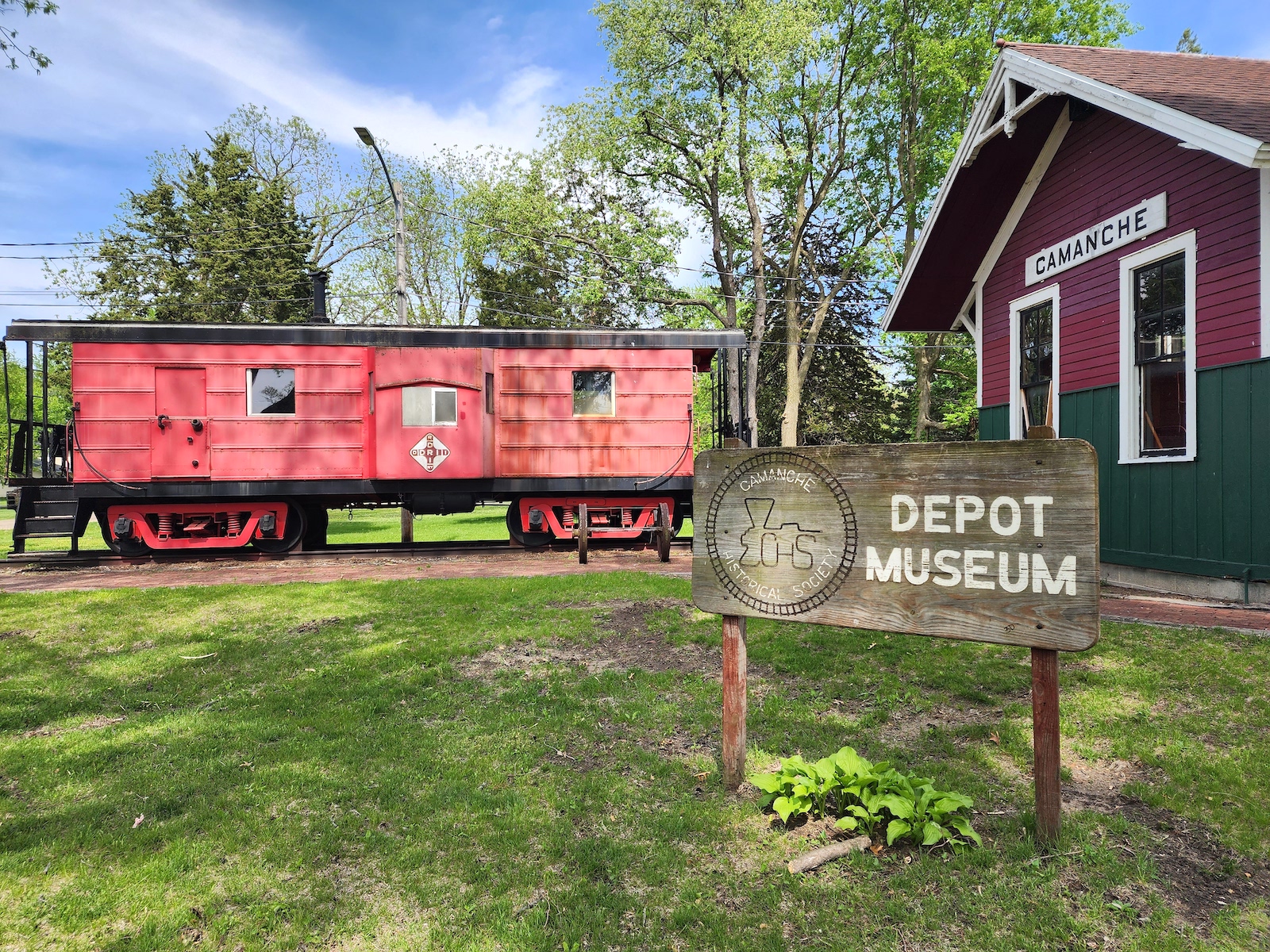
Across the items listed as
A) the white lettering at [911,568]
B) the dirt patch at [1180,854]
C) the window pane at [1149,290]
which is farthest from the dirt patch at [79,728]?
the window pane at [1149,290]

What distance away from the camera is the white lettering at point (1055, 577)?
269cm

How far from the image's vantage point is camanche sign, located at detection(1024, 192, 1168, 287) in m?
7.88

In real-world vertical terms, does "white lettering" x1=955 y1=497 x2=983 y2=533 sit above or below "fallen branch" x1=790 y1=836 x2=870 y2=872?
above

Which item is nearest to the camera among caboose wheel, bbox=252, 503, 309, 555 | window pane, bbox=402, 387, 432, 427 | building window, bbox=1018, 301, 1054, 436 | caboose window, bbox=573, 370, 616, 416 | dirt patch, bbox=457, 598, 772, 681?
dirt patch, bbox=457, 598, 772, 681

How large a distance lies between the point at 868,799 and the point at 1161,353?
7.77m


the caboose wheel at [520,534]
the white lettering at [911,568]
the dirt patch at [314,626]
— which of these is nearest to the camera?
the white lettering at [911,568]


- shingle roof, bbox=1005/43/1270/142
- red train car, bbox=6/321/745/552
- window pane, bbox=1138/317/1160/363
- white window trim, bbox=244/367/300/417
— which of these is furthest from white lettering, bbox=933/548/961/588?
white window trim, bbox=244/367/300/417

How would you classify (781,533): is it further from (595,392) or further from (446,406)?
(446,406)

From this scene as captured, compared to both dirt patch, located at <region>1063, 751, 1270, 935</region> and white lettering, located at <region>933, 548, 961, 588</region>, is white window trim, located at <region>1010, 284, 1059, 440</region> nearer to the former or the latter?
dirt patch, located at <region>1063, 751, 1270, 935</region>

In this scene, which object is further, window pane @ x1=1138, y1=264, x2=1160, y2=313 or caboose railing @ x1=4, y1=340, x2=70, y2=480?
caboose railing @ x1=4, y1=340, x2=70, y2=480

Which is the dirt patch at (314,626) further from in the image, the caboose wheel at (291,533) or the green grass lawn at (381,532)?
the green grass lawn at (381,532)

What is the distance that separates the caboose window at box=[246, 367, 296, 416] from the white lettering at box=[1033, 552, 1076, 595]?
37.1ft

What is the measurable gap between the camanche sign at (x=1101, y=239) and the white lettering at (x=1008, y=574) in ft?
24.1

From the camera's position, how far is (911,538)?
3.07 meters
